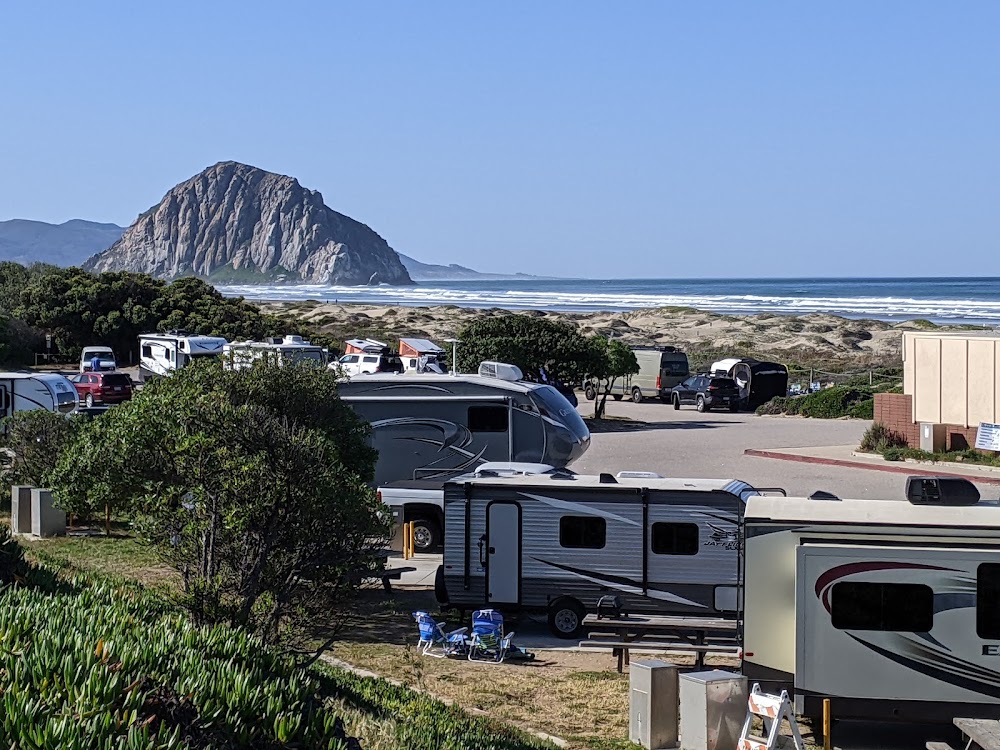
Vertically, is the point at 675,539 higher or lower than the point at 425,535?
higher

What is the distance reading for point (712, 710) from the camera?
979cm

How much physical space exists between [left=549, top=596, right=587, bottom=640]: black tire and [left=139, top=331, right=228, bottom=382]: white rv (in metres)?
30.6

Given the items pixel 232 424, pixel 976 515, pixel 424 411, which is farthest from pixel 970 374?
pixel 232 424

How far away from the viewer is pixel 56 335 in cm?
6028

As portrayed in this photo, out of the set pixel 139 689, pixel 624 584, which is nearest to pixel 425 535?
pixel 624 584

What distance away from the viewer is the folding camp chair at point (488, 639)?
43.5 ft

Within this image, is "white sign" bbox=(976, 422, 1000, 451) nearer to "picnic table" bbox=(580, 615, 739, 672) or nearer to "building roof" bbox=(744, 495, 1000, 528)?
"picnic table" bbox=(580, 615, 739, 672)

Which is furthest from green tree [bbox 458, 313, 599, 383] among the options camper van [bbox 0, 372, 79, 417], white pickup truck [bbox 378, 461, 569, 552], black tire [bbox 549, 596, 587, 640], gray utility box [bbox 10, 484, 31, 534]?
black tire [bbox 549, 596, 587, 640]

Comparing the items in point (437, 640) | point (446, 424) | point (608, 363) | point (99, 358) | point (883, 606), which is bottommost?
point (437, 640)

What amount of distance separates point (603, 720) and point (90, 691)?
22.6 ft

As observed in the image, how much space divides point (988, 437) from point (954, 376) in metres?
1.58

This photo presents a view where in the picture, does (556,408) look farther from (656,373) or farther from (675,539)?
(656,373)

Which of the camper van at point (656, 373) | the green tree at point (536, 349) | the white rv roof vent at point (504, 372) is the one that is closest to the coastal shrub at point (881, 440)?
the green tree at point (536, 349)

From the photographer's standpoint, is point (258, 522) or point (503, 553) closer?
point (258, 522)
